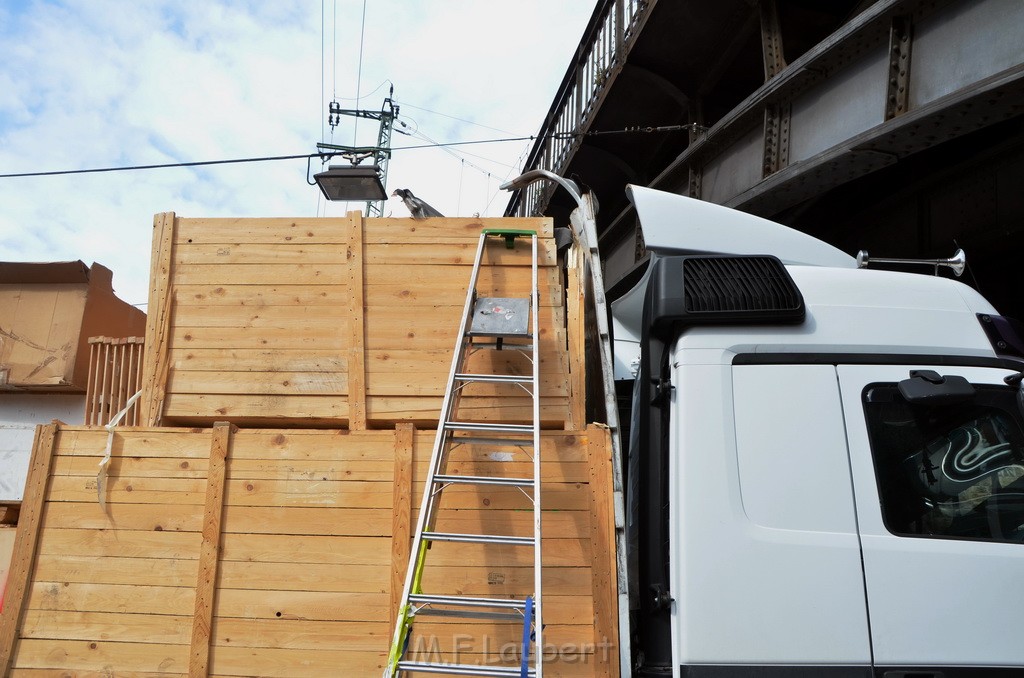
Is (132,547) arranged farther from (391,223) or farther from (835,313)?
(835,313)

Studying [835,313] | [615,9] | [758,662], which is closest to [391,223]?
[835,313]

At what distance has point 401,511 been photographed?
350 centimetres

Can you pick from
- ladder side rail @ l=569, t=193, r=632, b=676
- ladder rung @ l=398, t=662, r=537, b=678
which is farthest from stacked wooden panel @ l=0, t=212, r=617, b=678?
ladder rung @ l=398, t=662, r=537, b=678

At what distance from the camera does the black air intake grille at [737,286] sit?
3.06 meters

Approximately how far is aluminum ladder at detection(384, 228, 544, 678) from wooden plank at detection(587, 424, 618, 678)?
305mm

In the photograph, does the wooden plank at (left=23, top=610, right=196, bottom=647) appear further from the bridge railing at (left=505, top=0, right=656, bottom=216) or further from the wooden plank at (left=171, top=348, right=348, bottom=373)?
the bridge railing at (left=505, top=0, right=656, bottom=216)

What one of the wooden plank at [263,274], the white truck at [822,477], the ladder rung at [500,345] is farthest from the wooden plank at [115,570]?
the white truck at [822,477]

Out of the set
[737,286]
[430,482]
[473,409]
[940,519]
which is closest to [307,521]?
[430,482]

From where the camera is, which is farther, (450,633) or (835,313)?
(450,633)

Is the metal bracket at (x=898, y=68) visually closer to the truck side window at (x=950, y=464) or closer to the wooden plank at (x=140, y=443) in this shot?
the truck side window at (x=950, y=464)

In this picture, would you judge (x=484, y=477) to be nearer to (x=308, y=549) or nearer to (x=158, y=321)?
(x=308, y=549)

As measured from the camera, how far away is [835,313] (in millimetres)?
3096

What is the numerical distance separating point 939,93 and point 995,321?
9.98 ft

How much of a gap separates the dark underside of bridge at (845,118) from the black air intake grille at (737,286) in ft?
9.75
